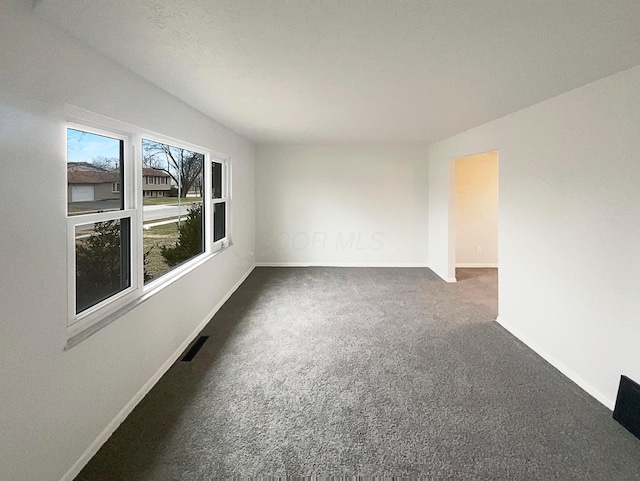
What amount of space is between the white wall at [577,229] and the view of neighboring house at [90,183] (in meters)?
3.48

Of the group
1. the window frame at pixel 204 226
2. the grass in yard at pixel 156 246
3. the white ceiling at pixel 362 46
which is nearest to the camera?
the white ceiling at pixel 362 46

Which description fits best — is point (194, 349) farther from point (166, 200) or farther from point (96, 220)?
point (96, 220)

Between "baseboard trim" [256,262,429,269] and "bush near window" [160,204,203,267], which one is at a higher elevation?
"bush near window" [160,204,203,267]

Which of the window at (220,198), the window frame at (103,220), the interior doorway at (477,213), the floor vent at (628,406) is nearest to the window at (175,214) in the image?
the window frame at (103,220)

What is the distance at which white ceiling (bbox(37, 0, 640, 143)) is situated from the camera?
5.24 ft

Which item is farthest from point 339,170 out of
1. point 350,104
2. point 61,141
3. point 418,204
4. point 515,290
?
point 61,141

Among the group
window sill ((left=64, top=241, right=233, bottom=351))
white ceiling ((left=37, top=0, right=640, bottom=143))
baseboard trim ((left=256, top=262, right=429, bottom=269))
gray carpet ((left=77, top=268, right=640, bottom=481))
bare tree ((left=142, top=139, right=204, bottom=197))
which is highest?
white ceiling ((left=37, top=0, right=640, bottom=143))

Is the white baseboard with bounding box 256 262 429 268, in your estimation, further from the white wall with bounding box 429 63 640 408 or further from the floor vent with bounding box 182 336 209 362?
the floor vent with bounding box 182 336 209 362

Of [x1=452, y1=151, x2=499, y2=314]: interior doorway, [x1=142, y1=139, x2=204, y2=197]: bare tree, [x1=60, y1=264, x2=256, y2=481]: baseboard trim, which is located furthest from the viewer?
[x1=452, y1=151, x2=499, y2=314]: interior doorway

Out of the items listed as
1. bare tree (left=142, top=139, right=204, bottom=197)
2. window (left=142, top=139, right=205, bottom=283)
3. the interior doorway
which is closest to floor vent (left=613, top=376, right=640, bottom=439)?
window (left=142, top=139, right=205, bottom=283)

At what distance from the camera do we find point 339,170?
7125mm

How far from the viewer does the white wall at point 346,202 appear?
7102 millimetres

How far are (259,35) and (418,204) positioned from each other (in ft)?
18.8

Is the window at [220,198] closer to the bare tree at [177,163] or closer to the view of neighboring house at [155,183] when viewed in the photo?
the bare tree at [177,163]
